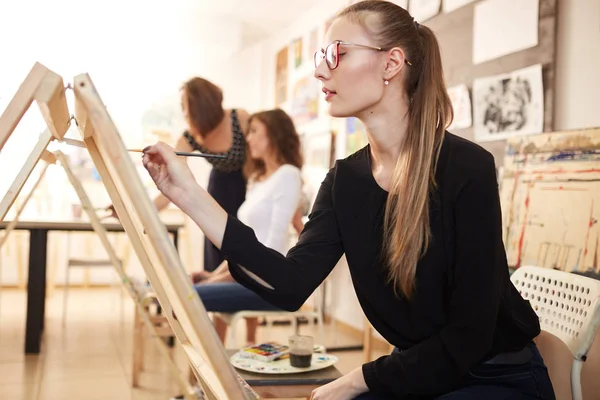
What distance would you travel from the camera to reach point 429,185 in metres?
1.08

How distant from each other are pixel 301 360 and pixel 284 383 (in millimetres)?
95

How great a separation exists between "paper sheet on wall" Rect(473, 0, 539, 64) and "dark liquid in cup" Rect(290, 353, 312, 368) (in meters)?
1.55

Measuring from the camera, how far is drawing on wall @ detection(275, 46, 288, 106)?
5668mm

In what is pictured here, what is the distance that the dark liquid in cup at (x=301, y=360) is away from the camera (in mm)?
1549

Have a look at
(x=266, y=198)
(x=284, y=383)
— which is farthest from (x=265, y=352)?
(x=266, y=198)

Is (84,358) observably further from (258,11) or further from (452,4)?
(258,11)

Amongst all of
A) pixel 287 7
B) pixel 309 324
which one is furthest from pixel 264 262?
pixel 287 7

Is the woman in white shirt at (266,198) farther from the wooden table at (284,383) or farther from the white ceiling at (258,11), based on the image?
the white ceiling at (258,11)

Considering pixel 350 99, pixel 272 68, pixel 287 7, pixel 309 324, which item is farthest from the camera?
pixel 272 68

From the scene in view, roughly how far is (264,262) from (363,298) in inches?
8.5

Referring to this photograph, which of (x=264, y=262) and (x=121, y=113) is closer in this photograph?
(x=264, y=262)

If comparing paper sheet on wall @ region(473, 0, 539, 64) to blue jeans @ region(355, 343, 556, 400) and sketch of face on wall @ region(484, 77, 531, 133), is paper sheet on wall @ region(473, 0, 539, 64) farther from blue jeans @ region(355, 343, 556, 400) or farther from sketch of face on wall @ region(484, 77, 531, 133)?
blue jeans @ region(355, 343, 556, 400)

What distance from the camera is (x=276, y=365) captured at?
5.16 feet

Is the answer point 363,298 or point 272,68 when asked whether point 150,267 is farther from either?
point 272,68
